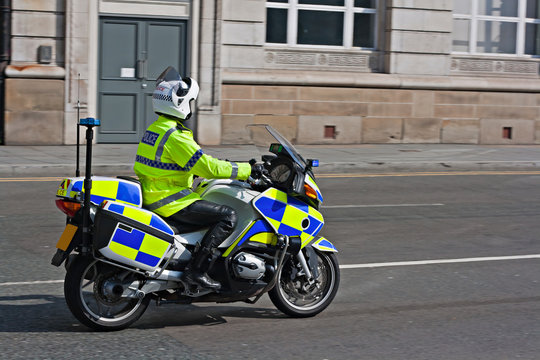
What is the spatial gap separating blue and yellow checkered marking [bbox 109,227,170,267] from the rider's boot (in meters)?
0.22

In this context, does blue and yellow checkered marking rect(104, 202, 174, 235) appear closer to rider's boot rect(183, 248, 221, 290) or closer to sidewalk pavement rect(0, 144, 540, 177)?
rider's boot rect(183, 248, 221, 290)

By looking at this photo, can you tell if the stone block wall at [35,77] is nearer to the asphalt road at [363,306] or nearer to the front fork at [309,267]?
the asphalt road at [363,306]

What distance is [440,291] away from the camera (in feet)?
23.7

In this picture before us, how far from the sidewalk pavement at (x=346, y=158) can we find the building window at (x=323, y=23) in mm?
2602

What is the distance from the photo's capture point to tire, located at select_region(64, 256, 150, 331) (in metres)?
5.53

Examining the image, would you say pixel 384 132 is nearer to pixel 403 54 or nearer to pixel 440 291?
pixel 403 54

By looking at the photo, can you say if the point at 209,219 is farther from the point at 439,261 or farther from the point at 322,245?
the point at 439,261

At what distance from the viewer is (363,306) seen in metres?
6.66

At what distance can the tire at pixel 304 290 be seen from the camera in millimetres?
6180

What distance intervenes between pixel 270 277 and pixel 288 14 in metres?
14.8

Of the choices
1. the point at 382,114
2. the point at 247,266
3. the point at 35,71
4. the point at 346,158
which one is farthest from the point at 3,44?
the point at 247,266

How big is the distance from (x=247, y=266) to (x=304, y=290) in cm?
56

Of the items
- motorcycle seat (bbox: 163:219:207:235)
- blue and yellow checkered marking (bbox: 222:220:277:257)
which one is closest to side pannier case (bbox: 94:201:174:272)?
motorcycle seat (bbox: 163:219:207:235)

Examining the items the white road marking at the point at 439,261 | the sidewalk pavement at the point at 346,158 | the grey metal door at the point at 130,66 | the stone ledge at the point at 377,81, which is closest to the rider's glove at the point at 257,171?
the white road marking at the point at 439,261
